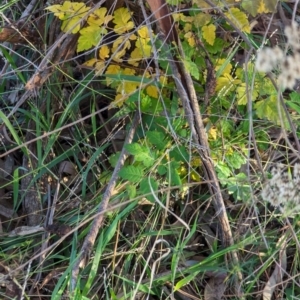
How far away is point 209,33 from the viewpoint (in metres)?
1.37

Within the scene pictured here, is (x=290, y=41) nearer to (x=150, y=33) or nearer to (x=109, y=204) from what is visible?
(x=150, y=33)

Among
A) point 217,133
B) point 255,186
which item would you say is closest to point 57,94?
point 217,133

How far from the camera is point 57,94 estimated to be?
1604 mm

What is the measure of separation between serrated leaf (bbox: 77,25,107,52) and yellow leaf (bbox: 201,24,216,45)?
0.84 feet

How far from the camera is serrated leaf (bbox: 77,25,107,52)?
1.35 m

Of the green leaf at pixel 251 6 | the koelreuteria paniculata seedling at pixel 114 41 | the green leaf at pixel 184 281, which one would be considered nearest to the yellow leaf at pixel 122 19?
the koelreuteria paniculata seedling at pixel 114 41

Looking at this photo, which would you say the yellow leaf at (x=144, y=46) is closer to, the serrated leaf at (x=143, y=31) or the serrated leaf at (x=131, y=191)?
the serrated leaf at (x=143, y=31)

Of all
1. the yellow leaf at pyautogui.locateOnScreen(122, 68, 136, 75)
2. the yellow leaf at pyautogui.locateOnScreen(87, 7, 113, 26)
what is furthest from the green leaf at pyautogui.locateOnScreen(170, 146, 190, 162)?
the yellow leaf at pyautogui.locateOnScreen(87, 7, 113, 26)

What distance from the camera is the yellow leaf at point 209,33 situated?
137 centimetres

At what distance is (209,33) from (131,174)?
0.41 m

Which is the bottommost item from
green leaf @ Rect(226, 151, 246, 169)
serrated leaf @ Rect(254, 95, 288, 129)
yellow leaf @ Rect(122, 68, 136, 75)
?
green leaf @ Rect(226, 151, 246, 169)

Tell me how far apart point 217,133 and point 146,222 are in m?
0.31

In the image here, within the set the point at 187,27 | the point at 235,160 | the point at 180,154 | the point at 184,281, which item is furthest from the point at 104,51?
the point at 184,281

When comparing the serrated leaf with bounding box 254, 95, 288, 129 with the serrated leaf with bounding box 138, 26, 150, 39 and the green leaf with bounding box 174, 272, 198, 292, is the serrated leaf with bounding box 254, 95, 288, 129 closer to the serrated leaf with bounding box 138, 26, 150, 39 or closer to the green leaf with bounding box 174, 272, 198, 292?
the serrated leaf with bounding box 138, 26, 150, 39
